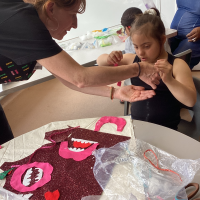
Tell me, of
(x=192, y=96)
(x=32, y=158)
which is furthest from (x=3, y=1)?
(x=192, y=96)

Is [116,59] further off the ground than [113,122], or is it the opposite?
[116,59]

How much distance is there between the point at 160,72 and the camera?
85cm

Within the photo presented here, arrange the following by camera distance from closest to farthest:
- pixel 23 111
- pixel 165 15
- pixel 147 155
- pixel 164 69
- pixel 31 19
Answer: pixel 31 19, pixel 147 155, pixel 164 69, pixel 23 111, pixel 165 15

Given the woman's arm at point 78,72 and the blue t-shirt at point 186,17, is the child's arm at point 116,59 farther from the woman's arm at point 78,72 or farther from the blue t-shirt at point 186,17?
the blue t-shirt at point 186,17

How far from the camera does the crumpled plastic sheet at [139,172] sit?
0.60 meters

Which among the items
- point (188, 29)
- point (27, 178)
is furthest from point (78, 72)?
point (188, 29)

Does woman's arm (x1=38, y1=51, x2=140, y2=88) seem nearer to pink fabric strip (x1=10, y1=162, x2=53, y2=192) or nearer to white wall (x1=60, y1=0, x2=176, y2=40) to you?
pink fabric strip (x1=10, y1=162, x2=53, y2=192)

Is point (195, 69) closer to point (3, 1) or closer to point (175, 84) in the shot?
point (175, 84)

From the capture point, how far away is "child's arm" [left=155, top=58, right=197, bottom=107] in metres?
0.84

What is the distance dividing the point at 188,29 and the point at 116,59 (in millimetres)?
1539

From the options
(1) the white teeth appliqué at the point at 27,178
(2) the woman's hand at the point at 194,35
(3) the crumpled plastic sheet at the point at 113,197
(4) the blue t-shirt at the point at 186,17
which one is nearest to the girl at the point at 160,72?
(3) the crumpled plastic sheet at the point at 113,197

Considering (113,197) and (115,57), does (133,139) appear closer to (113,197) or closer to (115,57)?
(113,197)

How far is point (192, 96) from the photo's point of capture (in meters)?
0.90

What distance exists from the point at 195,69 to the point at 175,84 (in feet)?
7.15
